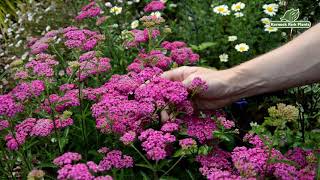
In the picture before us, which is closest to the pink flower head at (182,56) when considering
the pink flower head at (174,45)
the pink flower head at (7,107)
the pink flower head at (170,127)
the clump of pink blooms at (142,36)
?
the pink flower head at (174,45)

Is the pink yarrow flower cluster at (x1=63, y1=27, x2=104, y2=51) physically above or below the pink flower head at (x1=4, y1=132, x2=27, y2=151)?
above

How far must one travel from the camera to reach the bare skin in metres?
2.07

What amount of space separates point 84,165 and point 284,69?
97 cm

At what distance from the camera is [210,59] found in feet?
12.9

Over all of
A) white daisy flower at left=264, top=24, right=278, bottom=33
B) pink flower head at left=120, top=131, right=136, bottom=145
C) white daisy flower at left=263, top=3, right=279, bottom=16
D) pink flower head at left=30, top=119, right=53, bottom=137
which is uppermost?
pink flower head at left=30, top=119, right=53, bottom=137

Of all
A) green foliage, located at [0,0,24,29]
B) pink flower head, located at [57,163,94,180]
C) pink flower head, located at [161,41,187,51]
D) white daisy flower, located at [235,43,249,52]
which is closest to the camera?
pink flower head, located at [57,163,94,180]

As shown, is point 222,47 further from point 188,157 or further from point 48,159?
point 48,159

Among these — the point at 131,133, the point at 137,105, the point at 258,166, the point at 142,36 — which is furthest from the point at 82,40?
the point at 258,166

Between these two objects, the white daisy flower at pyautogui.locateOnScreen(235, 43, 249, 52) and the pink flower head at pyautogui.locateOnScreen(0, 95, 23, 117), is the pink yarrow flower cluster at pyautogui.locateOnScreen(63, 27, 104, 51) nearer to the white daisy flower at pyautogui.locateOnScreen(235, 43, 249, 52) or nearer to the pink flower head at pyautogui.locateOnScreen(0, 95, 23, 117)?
the pink flower head at pyautogui.locateOnScreen(0, 95, 23, 117)

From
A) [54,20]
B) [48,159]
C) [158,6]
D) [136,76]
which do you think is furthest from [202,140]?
[54,20]

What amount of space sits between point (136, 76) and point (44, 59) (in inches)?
21.4

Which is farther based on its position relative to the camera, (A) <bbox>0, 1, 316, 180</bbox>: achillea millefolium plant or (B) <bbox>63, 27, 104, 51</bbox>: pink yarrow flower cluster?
(B) <bbox>63, 27, 104, 51</bbox>: pink yarrow flower cluster

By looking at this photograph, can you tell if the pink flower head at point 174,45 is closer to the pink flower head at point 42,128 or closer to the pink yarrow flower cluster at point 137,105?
the pink yarrow flower cluster at point 137,105

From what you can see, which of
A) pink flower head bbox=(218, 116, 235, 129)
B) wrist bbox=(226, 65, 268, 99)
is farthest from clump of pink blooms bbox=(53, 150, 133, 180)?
wrist bbox=(226, 65, 268, 99)
